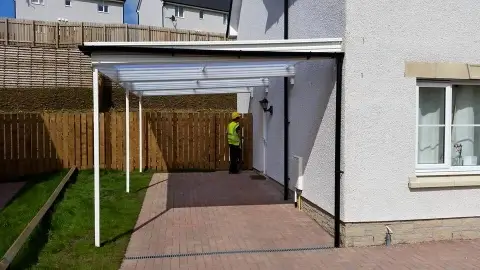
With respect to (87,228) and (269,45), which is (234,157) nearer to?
(87,228)

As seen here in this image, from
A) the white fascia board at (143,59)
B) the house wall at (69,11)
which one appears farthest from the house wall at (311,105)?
the house wall at (69,11)

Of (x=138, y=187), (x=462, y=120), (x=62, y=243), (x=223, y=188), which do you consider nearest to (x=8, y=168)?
(x=138, y=187)

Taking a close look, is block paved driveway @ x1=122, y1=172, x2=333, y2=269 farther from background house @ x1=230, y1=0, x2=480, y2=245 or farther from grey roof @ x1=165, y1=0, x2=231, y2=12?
grey roof @ x1=165, y1=0, x2=231, y2=12

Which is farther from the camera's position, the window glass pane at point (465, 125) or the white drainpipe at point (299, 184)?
the white drainpipe at point (299, 184)

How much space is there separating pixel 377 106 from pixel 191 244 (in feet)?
11.2

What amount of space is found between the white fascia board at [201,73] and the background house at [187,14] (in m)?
32.7

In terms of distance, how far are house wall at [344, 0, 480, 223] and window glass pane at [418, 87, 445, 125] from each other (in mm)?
369

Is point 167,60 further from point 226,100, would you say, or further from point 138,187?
point 226,100

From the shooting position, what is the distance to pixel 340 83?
6.20 meters

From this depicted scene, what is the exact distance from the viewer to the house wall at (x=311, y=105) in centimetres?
683

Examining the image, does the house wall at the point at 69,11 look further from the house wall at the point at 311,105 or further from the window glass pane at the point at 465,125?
the window glass pane at the point at 465,125

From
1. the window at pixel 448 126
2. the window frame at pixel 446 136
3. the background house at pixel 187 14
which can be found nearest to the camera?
the window frame at pixel 446 136

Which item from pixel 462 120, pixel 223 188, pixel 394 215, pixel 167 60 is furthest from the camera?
pixel 223 188

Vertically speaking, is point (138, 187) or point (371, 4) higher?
point (371, 4)
